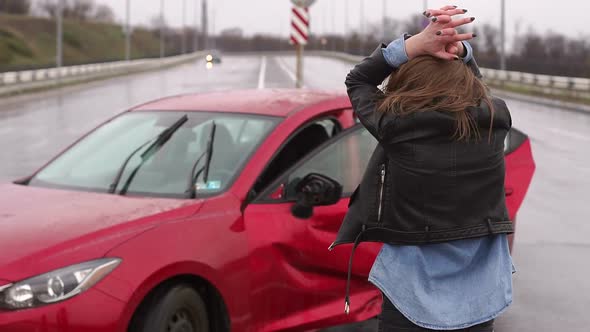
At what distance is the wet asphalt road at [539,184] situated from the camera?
5.96 m

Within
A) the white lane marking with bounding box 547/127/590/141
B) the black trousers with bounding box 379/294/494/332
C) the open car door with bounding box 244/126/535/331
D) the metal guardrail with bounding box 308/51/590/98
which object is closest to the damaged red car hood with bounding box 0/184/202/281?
the open car door with bounding box 244/126/535/331

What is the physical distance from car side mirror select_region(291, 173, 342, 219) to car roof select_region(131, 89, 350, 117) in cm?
61

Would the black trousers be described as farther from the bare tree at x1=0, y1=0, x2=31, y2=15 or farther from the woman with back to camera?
the bare tree at x1=0, y1=0, x2=31, y2=15

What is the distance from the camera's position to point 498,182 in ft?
8.59

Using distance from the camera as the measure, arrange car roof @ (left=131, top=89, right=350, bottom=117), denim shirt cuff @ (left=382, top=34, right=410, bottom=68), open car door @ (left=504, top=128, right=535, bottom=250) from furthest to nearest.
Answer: open car door @ (left=504, top=128, right=535, bottom=250)
car roof @ (left=131, top=89, right=350, bottom=117)
denim shirt cuff @ (left=382, top=34, right=410, bottom=68)

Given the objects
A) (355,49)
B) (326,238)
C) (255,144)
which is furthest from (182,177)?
(355,49)

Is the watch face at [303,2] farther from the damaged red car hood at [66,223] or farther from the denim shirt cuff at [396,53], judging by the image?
the denim shirt cuff at [396,53]

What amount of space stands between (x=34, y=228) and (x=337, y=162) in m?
1.64

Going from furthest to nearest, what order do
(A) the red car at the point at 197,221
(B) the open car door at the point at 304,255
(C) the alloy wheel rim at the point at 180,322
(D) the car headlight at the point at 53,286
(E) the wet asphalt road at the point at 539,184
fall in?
(E) the wet asphalt road at the point at 539,184
(B) the open car door at the point at 304,255
(C) the alloy wheel rim at the point at 180,322
(A) the red car at the point at 197,221
(D) the car headlight at the point at 53,286

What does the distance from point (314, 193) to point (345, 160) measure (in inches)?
22.3

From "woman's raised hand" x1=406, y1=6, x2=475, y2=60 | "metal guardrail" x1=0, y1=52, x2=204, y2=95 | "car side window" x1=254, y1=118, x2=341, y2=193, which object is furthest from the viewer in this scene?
"metal guardrail" x1=0, y1=52, x2=204, y2=95

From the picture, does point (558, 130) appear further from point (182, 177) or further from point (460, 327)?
point (460, 327)

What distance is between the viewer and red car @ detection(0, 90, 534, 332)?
11.4 ft

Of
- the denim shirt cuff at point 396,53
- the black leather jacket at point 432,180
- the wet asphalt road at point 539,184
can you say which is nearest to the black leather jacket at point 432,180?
the black leather jacket at point 432,180
